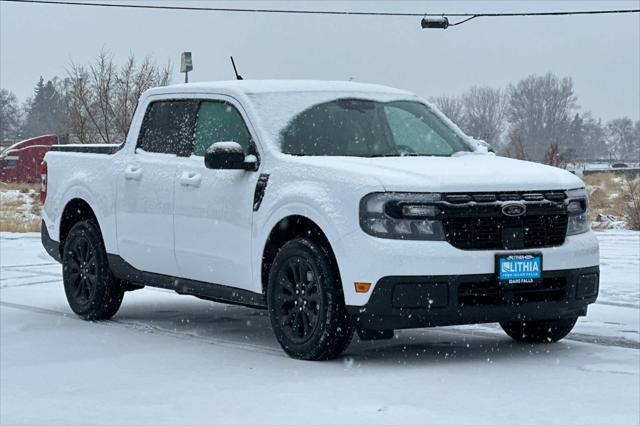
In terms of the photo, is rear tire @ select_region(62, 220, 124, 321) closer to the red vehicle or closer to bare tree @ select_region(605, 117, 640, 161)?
the red vehicle

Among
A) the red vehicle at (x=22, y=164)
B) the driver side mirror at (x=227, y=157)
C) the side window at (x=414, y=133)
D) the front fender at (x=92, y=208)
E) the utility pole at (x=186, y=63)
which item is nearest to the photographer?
the driver side mirror at (x=227, y=157)

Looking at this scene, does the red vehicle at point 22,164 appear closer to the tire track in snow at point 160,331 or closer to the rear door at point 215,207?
the tire track in snow at point 160,331

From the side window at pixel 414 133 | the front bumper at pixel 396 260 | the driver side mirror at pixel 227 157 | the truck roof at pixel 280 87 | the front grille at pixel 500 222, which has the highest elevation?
the truck roof at pixel 280 87

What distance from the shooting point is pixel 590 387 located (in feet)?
22.6

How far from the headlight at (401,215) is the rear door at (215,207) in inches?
46.5

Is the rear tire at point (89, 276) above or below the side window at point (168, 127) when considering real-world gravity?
below

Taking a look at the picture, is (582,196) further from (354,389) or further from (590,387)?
(354,389)

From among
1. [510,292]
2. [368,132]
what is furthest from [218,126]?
[510,292]

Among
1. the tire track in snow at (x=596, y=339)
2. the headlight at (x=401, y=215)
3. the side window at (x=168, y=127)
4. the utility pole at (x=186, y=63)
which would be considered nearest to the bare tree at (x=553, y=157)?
the utility pole at (x=186, y=63)

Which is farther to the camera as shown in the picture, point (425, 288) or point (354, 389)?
point (425, 288)

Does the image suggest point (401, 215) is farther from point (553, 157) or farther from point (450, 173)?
point (553, 157)

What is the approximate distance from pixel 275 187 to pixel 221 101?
48.7 inches

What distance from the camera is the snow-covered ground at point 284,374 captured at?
6.16 m

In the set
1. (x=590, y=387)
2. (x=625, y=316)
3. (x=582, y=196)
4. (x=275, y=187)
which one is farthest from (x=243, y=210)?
(x=625, y=316)
